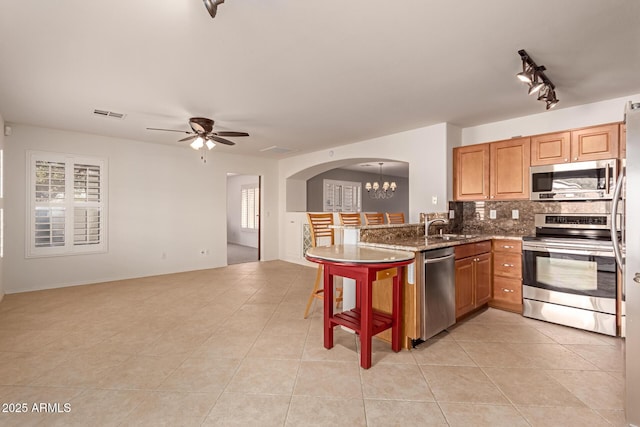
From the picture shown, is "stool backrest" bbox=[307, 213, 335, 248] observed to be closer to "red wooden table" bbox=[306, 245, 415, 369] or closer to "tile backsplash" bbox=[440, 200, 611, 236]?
"red wooden table" bbox=[306, 245, 415, 369]

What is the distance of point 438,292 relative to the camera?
2.88 m

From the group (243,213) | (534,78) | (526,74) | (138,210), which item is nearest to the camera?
(526,74)

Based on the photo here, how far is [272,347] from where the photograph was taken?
2748 mm

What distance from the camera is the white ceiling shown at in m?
1.98

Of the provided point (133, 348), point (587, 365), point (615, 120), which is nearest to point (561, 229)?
point (615, 120)

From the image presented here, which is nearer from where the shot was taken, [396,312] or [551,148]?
[396,312]

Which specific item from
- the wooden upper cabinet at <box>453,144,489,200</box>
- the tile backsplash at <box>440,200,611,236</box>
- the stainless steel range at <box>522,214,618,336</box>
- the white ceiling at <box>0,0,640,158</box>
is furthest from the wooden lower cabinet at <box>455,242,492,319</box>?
the white ceiling at <box>0,0,640,158</box>

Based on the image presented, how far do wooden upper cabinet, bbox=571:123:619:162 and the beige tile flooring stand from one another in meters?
1.90

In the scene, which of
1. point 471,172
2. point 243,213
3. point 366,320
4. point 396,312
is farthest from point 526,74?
point 243,213

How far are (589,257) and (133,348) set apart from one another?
Answer: 14.7 feet

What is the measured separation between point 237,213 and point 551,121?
29.6ft

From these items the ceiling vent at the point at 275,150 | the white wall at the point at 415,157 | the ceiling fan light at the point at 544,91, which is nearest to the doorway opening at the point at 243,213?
the ceiling vent at the point at 275,150

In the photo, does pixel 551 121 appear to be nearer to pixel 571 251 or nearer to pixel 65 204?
pixel 571 251

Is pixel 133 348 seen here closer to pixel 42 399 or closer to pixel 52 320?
pixel 42 399
